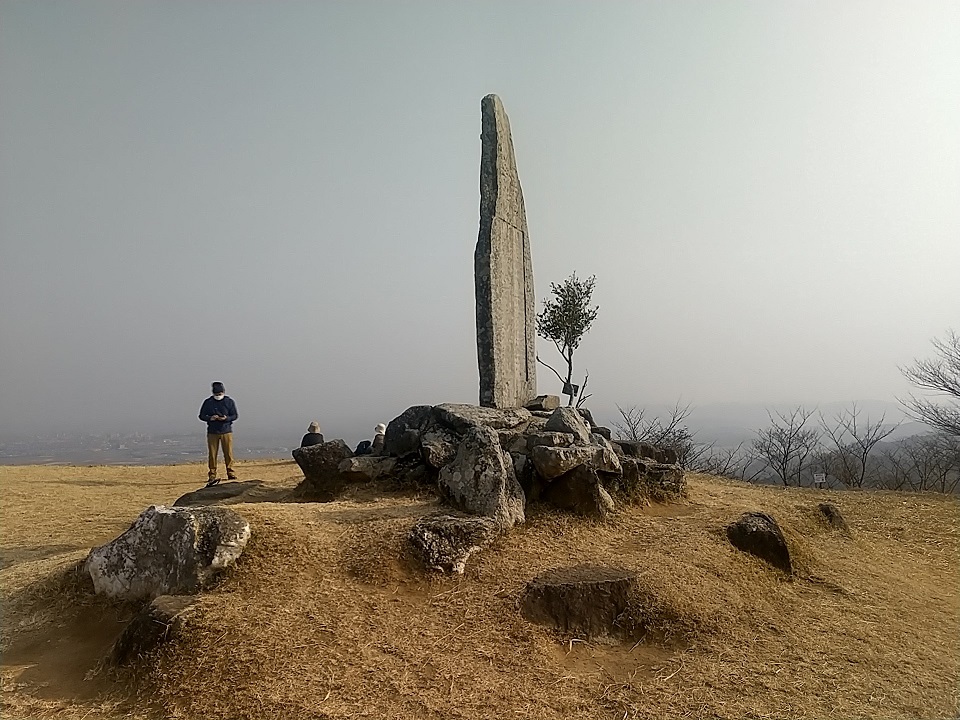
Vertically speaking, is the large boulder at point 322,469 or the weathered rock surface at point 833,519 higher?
the large boulder at point 322,469

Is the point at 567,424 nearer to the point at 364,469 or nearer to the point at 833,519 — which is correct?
the point at 364,469

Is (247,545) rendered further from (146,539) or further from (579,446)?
(579,446)

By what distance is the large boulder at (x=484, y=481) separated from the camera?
6242mm

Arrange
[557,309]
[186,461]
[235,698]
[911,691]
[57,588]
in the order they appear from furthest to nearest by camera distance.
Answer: [557,309] < [186,461] < [57,588] < [911,691] < [235,698]

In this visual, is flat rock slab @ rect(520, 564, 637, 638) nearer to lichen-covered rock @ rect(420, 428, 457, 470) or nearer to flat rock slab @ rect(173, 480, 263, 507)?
lichen-covered rock @ rect(420, 428, 457, 470)

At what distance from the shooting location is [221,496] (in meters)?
8.94

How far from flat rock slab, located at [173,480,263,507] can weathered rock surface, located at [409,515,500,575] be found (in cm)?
400

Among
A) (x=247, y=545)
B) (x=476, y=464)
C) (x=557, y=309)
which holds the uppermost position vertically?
(x=557, y=309)

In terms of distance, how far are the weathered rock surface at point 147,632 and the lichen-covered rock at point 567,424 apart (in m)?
5.06

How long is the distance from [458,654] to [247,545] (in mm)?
2126

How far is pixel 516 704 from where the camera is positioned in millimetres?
3908

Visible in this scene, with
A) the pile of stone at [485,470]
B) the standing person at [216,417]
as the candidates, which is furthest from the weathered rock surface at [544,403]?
the standing person at [216,417]

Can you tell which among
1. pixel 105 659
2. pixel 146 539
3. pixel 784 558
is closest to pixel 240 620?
pixel 105 659

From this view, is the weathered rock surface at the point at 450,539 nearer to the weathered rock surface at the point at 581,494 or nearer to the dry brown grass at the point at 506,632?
the dry brown grass at the point at 506,632
